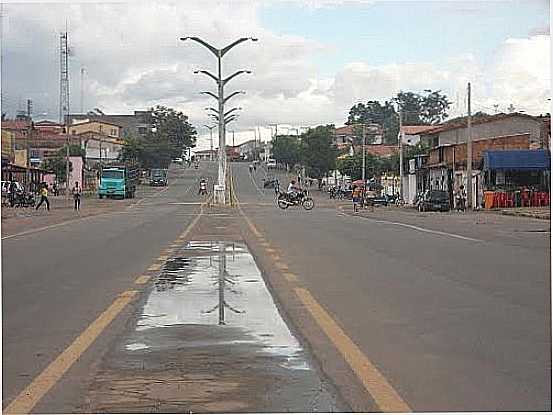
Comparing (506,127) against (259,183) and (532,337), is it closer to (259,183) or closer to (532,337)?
(259,183)

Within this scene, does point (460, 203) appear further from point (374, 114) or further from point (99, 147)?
point (374, 114)

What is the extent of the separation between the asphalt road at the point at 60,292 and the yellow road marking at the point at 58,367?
2.7 inches

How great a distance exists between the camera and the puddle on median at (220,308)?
932 cm

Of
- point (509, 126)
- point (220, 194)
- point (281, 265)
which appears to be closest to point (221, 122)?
point (220, 194)

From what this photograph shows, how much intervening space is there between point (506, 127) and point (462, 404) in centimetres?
6994

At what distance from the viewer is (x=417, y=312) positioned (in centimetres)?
1156

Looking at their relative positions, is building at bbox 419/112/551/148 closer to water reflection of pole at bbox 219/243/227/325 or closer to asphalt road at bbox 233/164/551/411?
asphalt road at bbox 233/164/551/411

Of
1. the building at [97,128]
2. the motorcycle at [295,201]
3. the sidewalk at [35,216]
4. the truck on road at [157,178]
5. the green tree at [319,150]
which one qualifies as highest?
the building at [97,128]

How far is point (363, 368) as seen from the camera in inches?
318

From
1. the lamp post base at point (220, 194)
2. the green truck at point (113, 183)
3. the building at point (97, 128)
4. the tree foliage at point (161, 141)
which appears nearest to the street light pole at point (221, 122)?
the lamp post base at point (220, 194)

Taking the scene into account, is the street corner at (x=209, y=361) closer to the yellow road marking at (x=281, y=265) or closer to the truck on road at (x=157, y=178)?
Result: the yellow road marking at (x=281, y=265)

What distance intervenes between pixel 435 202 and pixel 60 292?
146 ft

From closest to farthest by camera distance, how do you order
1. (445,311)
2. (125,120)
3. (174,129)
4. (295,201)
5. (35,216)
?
(445,311), (35,216), (295,201), (174,129), (125,120)

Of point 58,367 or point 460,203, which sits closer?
point 58,367
